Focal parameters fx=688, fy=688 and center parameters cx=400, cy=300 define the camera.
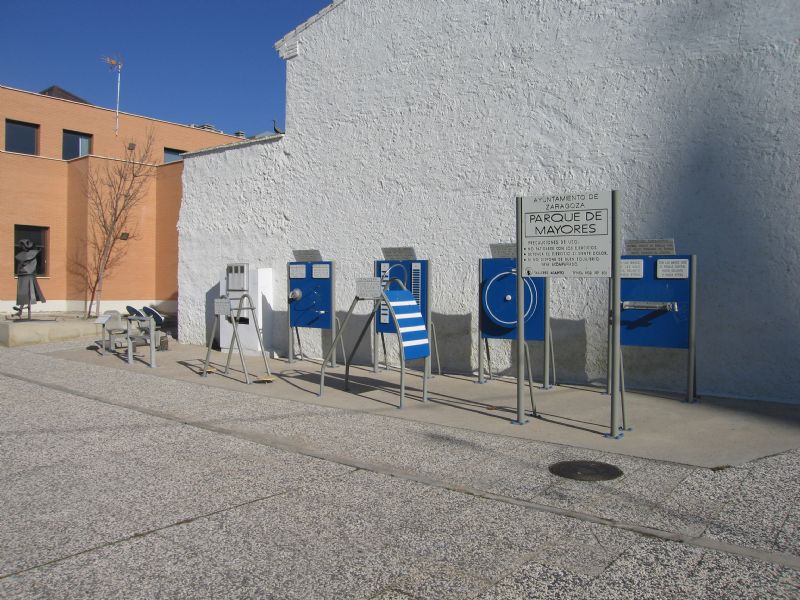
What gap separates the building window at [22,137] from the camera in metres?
22.6

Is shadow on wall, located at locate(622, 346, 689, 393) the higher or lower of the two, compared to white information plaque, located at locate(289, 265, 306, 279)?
lower

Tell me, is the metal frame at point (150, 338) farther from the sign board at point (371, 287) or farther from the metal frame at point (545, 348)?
the metal frame at point (545, 348)

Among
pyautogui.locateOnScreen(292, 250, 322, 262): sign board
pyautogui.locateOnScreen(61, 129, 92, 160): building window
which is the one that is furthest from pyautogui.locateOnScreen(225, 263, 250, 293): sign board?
pyautogui.locateOnScreen(61, 129, 92, 160): building window

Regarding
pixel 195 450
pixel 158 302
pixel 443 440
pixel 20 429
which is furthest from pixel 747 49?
pixel 158 302

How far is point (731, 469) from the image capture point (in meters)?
5.23

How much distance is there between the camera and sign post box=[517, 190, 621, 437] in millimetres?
6242

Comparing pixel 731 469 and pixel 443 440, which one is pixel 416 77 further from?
pixel 731 469

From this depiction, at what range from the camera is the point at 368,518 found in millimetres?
4215

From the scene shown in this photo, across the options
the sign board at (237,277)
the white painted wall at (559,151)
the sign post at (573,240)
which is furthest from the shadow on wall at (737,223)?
the sign board at (237,277)

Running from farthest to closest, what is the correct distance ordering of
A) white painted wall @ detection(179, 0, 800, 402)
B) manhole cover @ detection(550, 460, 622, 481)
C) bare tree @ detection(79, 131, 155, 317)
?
1. bare tree @ detection(79, 131, 155, 317)
2. white painted wall @ detection(179, 0, 800, 402)
3. manhole cover @ detection(550, 460, 622, 481)

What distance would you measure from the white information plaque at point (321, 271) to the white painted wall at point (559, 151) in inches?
22.7

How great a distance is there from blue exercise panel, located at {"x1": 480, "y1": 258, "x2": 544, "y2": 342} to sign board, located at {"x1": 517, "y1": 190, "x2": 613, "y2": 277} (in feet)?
6.92

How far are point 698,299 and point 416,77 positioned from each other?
217 inches

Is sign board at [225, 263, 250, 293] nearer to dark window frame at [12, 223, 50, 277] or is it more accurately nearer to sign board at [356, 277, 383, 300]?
sign board at [356, 277, 383, 300]
